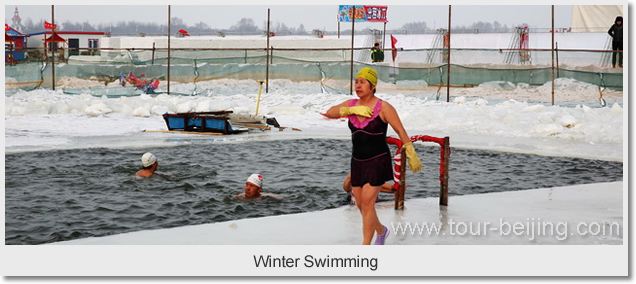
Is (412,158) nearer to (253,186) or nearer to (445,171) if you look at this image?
(445,171)

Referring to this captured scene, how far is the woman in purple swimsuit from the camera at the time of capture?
7094 mm

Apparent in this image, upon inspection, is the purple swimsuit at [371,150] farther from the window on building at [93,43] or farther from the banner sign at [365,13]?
the window on building at [93,43]

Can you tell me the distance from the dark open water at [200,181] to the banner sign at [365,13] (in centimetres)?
4183

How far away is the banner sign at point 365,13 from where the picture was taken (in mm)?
58834

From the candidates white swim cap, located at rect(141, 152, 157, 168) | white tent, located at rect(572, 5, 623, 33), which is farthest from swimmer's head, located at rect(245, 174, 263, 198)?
white tent, located at rect(572, 5, 623, 33)

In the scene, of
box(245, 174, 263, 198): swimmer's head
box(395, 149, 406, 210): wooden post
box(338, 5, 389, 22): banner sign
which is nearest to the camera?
box(395, 149, 406, 210): wooden post

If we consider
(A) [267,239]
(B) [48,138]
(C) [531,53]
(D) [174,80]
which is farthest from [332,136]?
(C) [531,53]

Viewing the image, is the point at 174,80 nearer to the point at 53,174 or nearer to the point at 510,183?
the point at 53,174

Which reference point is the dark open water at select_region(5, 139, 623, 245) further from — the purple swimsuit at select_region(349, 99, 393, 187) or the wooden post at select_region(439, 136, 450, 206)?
the purple swimsuit at select_region(349, 99, 393, 187)

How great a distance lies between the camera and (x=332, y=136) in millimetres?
19344

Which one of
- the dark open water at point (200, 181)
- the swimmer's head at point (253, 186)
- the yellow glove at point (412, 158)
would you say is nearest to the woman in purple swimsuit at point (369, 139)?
the yellow glove at point (412, 158)

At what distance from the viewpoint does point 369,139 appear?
23.5 ft

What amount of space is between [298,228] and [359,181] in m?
1.64

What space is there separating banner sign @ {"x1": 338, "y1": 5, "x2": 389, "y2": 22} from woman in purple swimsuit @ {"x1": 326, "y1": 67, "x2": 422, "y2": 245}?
51.6 metres
